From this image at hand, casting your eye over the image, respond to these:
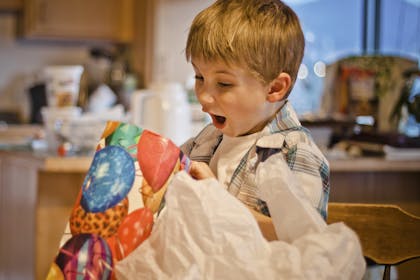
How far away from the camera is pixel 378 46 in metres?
3.89

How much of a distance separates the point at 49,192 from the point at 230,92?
1292 millimetres

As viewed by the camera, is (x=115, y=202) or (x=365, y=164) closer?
(x=115, y=202)

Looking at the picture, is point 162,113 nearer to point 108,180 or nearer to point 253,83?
point 253,83

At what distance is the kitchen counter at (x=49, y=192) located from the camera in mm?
2113

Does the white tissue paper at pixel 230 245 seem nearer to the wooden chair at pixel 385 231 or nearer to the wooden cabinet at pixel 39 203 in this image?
the wooden chair at pixel 385 231

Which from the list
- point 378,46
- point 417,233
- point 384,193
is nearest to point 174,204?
point 417,233

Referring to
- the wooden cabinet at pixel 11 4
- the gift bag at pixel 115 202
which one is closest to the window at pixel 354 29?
the wooden cabinet at pixel 11 4

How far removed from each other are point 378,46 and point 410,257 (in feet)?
9.65

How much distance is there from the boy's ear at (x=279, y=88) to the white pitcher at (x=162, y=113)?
1277mm

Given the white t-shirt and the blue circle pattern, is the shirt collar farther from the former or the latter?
the blue circle pattern

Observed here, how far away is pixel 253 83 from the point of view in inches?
38.4

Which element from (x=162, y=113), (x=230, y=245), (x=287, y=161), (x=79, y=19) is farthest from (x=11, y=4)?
(x=230, y=245)

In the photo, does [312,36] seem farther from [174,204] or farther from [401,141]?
[174,204]

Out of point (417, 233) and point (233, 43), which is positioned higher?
point (233, 43)
